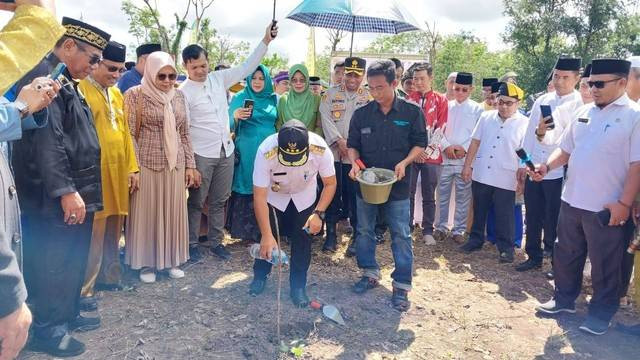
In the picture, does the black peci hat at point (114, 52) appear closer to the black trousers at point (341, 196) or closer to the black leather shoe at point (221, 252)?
the black leather shoe at point (221, 252)

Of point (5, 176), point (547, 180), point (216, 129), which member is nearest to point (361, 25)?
point (216, 129)

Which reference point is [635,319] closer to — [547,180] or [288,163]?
[547,180]

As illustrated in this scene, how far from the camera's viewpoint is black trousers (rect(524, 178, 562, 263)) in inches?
187

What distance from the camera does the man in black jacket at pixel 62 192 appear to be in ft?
9.00

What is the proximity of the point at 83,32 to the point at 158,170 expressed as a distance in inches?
53.1

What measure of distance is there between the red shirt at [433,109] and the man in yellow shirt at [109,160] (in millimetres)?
3420

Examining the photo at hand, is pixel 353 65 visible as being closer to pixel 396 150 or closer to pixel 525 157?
pixel 396 150

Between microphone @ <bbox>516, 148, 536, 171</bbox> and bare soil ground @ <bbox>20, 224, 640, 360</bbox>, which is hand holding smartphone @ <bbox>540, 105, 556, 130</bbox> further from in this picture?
bare soil ground @ <bbox>20, 224, 640, 360</bbox>

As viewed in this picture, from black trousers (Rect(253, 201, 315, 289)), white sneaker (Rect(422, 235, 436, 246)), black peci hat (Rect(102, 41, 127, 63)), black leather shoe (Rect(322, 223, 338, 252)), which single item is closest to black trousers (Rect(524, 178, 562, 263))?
white sneaker (Rect(422, 235, 436, 246))

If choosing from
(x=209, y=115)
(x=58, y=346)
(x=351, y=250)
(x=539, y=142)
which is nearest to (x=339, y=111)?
(x=209, y=115)

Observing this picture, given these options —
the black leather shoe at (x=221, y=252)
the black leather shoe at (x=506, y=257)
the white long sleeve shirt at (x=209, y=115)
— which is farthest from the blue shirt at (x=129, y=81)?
the black leather shoe at (x=506, y=257)

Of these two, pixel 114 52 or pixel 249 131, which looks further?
pixel 249 131

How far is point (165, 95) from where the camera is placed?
3.94m

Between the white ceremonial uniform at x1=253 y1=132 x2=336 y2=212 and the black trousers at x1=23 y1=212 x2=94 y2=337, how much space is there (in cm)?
132
